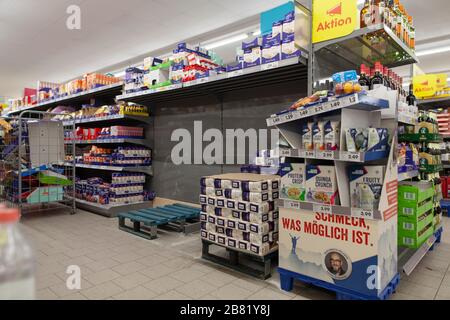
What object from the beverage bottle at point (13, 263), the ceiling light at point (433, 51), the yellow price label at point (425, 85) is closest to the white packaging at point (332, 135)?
the beverage bottle at point (13, 263)

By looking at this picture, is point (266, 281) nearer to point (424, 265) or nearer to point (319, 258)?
point (319, 258)

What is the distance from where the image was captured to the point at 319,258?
81.0 inches

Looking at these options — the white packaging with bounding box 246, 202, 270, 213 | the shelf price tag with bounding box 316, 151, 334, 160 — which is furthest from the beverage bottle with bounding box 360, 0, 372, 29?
the white packaging with bounding box 246, 202, 270, 213

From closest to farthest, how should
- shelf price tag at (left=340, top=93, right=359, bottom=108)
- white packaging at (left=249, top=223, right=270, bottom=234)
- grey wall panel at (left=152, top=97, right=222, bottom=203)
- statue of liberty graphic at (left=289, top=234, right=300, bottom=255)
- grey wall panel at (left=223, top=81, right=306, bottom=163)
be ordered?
shelf price tag at (left=340, top=93, right=359, bottom=108) < statue of liberty graphic at (left=289, top=234, right=300, bottom=255) < white packaging at (left=249, top=223, right=270, bottom=234) < grey wall panel at (left=223, top=81, right=306, bottom=163) < grey wall panel at (left=152, top=97, right=222, bottom=203)

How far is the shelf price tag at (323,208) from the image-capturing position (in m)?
1.97

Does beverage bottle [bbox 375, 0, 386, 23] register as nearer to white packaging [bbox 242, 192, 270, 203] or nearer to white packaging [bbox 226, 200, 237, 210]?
white packaging [bbox 242, 192, 270, 203]

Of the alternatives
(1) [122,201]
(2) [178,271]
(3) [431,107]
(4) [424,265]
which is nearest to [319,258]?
(2) [178,271]

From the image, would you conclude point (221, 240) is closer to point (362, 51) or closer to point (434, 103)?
point (362, 51)

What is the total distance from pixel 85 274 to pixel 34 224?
2326 millimetres

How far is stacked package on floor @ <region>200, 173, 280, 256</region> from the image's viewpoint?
2.41 meters

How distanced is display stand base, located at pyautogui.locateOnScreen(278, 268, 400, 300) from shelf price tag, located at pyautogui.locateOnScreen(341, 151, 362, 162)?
83cm

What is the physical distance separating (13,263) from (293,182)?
69.7 inches

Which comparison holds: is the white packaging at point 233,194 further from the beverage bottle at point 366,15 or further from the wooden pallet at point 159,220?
the beverage bottle at point 366,15

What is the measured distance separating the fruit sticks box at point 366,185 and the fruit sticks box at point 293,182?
318mm
